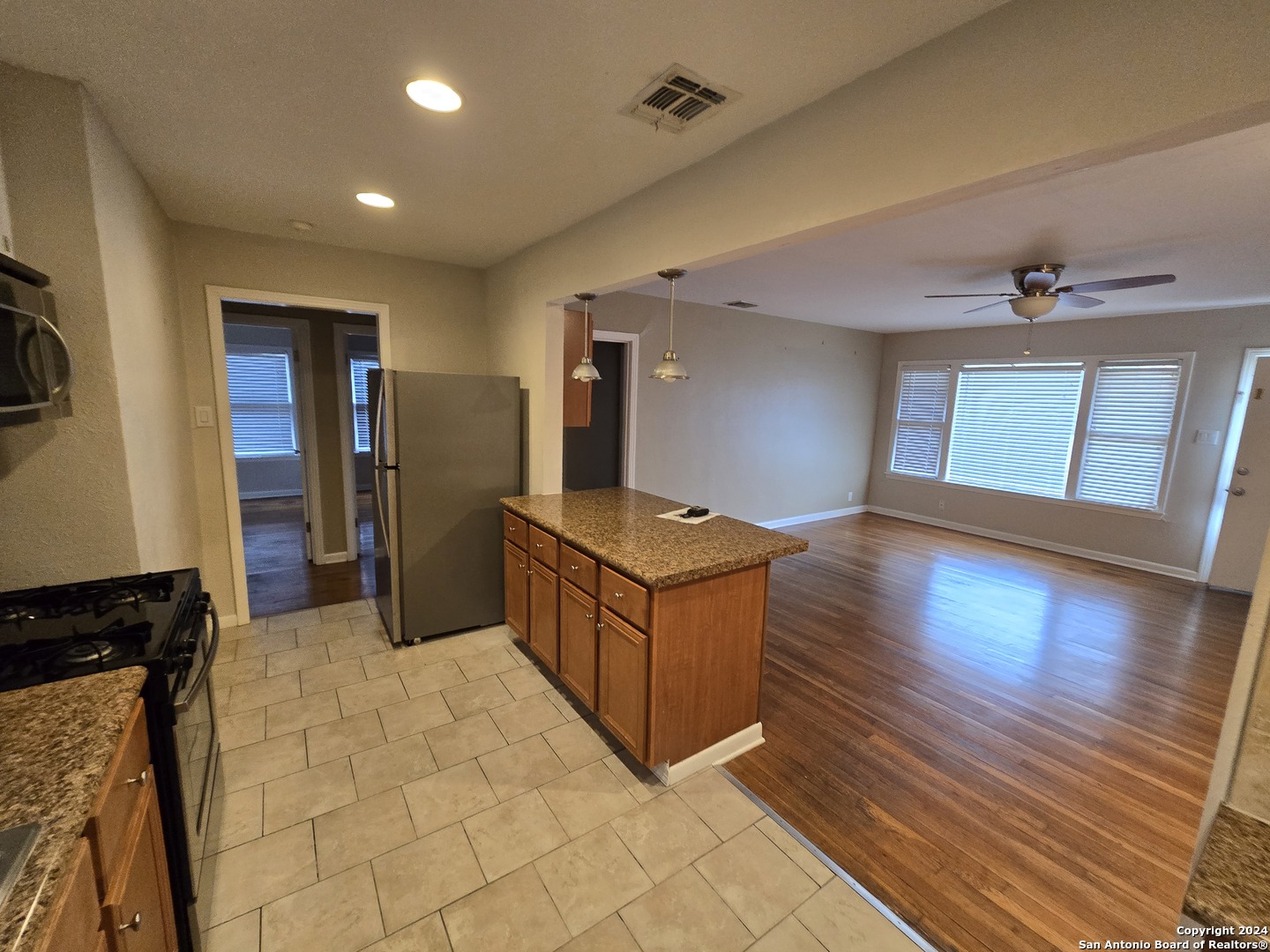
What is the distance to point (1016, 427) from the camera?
568cm

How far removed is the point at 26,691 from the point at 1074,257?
469cm

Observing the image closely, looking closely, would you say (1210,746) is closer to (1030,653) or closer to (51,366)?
(1030,653)

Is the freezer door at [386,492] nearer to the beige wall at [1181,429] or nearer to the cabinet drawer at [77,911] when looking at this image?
the cabinet drawer at [77,911]

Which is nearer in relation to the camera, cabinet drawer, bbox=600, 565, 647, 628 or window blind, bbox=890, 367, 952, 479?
cabinet drawer, bbox=600, 565, 647, 628

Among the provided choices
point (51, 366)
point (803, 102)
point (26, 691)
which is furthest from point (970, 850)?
point (51, 366)

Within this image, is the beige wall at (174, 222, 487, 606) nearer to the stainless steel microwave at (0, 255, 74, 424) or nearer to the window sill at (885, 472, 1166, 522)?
the stainless steel microwave at (0, 255, 74, 424)

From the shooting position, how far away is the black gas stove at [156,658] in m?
1.19

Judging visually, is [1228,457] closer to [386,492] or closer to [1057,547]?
[1057,547]

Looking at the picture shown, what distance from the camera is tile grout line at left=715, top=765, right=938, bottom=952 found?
1.47 metres

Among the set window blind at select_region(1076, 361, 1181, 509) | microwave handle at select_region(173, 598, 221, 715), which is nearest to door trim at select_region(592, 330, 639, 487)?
microwave handle at select_region(173, 598, 221, 715)

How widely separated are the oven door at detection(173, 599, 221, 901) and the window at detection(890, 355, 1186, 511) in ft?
22.5

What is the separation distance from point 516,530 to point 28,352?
1864mm

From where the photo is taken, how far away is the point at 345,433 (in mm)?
4363

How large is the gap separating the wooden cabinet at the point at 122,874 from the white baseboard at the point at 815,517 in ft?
17.5
